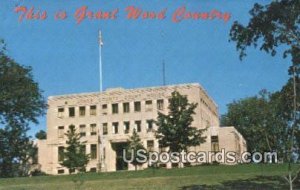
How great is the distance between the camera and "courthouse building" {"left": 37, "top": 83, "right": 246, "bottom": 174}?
302 ft

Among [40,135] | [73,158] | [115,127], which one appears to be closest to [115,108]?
[115,127]

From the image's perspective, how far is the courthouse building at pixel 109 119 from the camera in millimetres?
92188

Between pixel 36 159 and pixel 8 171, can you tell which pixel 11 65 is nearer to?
pixel 8 171

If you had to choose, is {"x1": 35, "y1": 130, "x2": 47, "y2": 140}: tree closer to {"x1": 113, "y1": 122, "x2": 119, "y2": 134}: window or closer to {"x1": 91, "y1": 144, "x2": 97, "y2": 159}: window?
{"x1": 91, "y1": 144, "x2": 97, "y2": 159}: window

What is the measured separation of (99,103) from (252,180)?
63451 mm

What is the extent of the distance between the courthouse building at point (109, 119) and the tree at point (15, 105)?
13.7m

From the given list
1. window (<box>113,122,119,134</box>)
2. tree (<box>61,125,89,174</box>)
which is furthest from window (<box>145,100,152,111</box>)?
tree (<box>61,125,89,174</box>)

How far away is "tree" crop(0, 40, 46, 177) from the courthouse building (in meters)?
13.7

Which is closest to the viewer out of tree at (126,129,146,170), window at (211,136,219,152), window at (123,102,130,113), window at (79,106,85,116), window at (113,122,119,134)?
tree at (126,129,146,170)

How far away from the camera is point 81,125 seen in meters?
96.5

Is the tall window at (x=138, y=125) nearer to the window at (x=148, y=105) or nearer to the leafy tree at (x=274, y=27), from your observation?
the window at (x=148, y=105)

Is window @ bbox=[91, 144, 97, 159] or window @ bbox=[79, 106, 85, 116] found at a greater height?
window @ bbox=[79, 106, 85, 116]

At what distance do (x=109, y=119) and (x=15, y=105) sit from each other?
934 inches

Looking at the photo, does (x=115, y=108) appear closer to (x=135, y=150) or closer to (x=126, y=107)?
(x=126, y=107)
